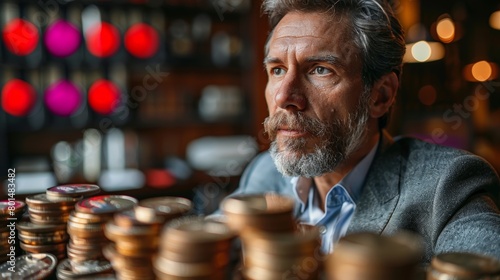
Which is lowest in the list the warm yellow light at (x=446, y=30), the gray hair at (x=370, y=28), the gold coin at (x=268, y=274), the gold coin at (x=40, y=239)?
the gold coin at (x=40, y=239)

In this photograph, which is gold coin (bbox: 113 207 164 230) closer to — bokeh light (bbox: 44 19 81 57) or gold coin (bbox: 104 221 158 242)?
gold coin (bbox: 104 221 158 242)

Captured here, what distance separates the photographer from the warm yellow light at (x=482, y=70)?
12.7 feet

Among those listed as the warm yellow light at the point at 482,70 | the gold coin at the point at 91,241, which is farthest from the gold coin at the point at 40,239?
the warm yellow light at the point at 482,70

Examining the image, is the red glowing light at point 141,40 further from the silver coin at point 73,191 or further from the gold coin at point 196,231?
the gold coin at point 196,231

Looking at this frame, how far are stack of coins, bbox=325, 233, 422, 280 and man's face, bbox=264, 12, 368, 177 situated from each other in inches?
28.6

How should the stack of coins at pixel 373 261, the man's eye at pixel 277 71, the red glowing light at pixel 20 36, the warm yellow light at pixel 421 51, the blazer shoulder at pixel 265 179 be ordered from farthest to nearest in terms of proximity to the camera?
the warm yellow light at pixel 421 51
the red glowing light at pixel 20 36
the blazer shoulder at pixel 265 179
the man's eye at pixel 277 71
the stack of coins at pixel 373 261

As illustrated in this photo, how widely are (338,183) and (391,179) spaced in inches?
→ 5.7

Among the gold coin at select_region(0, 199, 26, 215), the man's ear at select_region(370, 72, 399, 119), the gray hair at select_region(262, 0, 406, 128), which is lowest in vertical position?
the gold coin at select_region(0, 199, 26, 215)

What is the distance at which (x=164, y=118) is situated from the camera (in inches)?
135

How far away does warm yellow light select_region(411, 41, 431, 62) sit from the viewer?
377 centimetres

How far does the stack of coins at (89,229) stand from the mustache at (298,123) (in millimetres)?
542

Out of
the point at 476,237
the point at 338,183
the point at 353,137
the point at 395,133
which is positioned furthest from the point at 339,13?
the point at 395,133

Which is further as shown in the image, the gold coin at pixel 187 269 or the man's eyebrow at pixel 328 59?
the man's eyebrow at pixel 328 59

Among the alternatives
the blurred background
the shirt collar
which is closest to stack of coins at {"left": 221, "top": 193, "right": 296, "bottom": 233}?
the shirt collar
